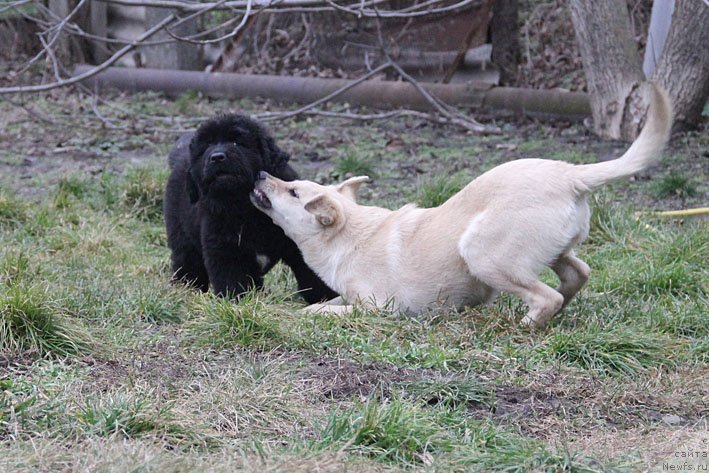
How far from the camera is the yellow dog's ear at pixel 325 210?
5934mm

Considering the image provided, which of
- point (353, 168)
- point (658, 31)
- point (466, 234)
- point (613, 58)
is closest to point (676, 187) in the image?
point (613, 58)

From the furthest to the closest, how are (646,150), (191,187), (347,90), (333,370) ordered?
(347,90) < (191,187) < (646,150) < (333,370)

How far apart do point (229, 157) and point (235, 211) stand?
0.38 meters

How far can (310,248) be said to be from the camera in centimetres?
606

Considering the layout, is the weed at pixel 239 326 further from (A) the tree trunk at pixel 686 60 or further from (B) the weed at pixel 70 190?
(A) the tree trunk at pixel 686 60

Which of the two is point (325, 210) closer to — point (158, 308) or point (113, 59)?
point (158, 308)

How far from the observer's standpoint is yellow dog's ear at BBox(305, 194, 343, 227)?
593 centimetres

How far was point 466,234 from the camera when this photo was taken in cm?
541

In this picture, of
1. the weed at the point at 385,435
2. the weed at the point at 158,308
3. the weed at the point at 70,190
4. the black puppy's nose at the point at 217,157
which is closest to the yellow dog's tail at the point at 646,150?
the weed at the point at 385,435

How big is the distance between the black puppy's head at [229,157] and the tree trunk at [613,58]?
4914 mm

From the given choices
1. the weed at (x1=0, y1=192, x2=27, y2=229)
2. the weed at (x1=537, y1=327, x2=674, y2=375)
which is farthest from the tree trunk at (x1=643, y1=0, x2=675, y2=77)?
the weed at (x1=0, y1=192, x2=27, y2=229)

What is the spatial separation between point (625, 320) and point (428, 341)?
121 cm

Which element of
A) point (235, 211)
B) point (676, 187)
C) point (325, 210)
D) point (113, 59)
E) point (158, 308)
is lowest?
point (676, 187)

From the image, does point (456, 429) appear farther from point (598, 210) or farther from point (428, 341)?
point (598, 210)
